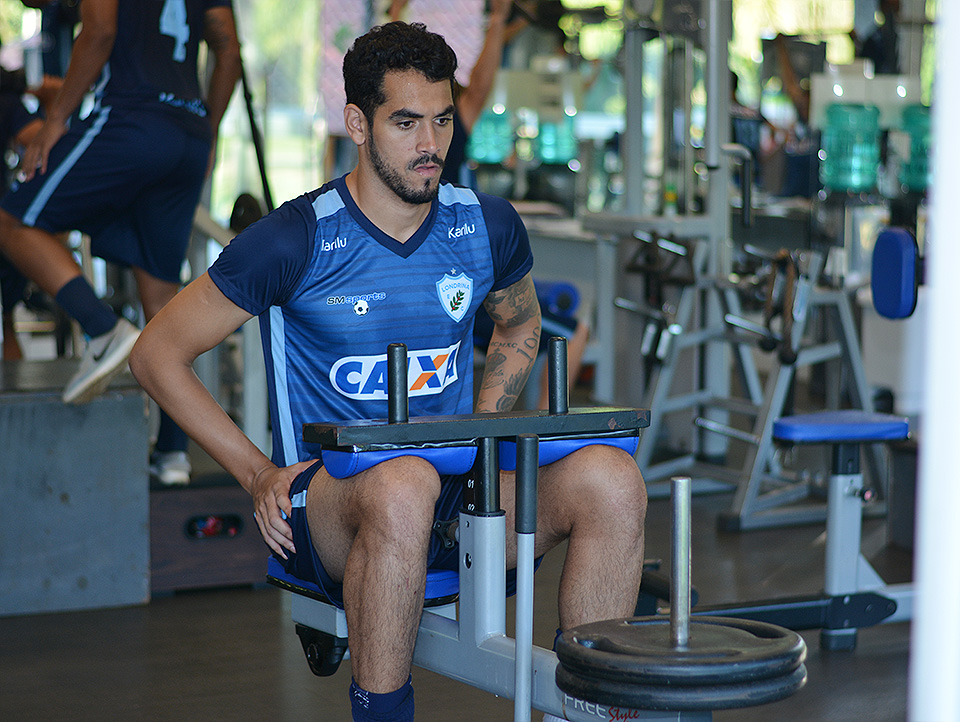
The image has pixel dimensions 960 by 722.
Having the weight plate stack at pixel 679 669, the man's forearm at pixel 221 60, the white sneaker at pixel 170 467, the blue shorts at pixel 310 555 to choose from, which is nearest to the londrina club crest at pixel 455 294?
the blue shorts at pixel 310 555

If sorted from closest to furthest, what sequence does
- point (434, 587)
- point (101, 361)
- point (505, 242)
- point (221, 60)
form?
point (434, 587) → point (505, 242) → point (101, 361) → point (221, 60)

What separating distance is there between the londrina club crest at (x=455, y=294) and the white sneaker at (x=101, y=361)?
991mm

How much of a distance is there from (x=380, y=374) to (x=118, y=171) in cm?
133

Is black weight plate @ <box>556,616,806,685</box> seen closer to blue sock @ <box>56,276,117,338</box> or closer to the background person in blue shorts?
the background person in blue shorts

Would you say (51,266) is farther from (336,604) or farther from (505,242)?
(336,604)

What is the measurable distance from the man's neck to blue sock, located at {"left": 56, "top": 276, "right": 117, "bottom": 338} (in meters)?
1.10

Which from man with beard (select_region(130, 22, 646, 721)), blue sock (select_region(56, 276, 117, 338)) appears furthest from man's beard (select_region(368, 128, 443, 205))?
blue sock (select_region(56, 276, 117, 338))

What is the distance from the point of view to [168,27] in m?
3.09

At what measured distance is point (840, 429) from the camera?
268cm

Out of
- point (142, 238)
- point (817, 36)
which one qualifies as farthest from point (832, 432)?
point (817, 36)

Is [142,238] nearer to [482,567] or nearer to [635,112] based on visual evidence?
[482,567]

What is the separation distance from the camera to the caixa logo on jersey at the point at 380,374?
6.41ft

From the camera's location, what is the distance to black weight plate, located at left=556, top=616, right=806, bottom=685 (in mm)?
1269

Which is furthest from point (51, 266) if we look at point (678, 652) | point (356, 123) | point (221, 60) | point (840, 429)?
point (678, 652)
